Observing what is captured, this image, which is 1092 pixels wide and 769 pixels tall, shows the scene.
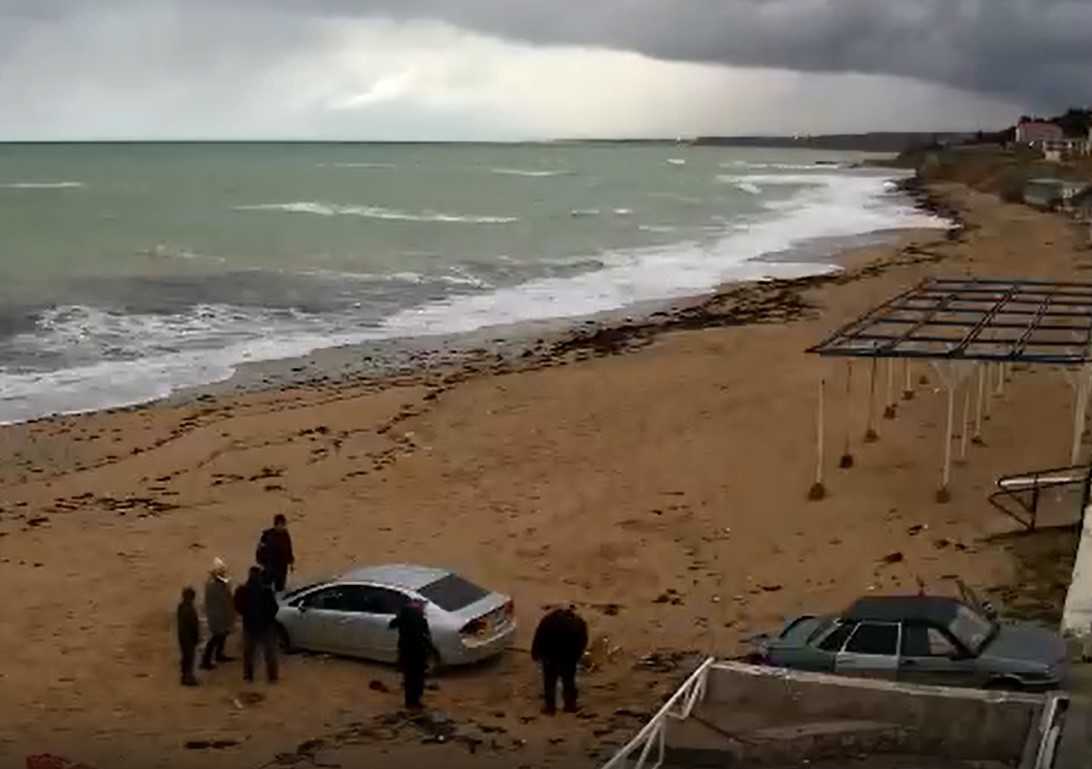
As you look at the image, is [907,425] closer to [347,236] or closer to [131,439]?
[131,439]

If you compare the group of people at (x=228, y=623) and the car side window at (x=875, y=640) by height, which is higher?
the car side window at (x=875, y=640)

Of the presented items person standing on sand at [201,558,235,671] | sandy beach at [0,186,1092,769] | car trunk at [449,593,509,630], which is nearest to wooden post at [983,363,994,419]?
sandy beach at [0,186,1092,769]

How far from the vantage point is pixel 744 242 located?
75.6m

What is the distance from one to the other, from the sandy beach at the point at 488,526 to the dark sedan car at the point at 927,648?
1771 millimetres

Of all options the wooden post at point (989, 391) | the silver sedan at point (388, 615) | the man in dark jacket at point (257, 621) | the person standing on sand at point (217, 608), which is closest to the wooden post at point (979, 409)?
the wooden post at point (989, 391)

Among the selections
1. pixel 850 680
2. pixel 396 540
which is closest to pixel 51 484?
pixel 396 540

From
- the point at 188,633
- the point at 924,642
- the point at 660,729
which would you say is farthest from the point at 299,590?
the point at 924,642

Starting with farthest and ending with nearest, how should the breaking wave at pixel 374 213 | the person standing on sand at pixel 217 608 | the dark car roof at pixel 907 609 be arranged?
the breaking wave at pixel 374 213 → the person standing on sand at pixel 217 608 → the dark car roof at pixel 907 609

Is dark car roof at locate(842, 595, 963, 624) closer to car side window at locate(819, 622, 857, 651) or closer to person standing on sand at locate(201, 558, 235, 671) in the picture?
car side window at locate(819, 622, 857, 651)

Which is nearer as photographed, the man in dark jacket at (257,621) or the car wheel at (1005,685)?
the car wheel at (1005,685)

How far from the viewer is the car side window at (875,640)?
40.3ft

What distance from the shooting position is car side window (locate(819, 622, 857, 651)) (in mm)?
12531

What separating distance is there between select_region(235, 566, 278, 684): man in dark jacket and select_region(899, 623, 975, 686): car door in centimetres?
628

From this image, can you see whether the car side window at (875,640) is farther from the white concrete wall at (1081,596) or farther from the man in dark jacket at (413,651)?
the man in dark jacket at (413,651)
